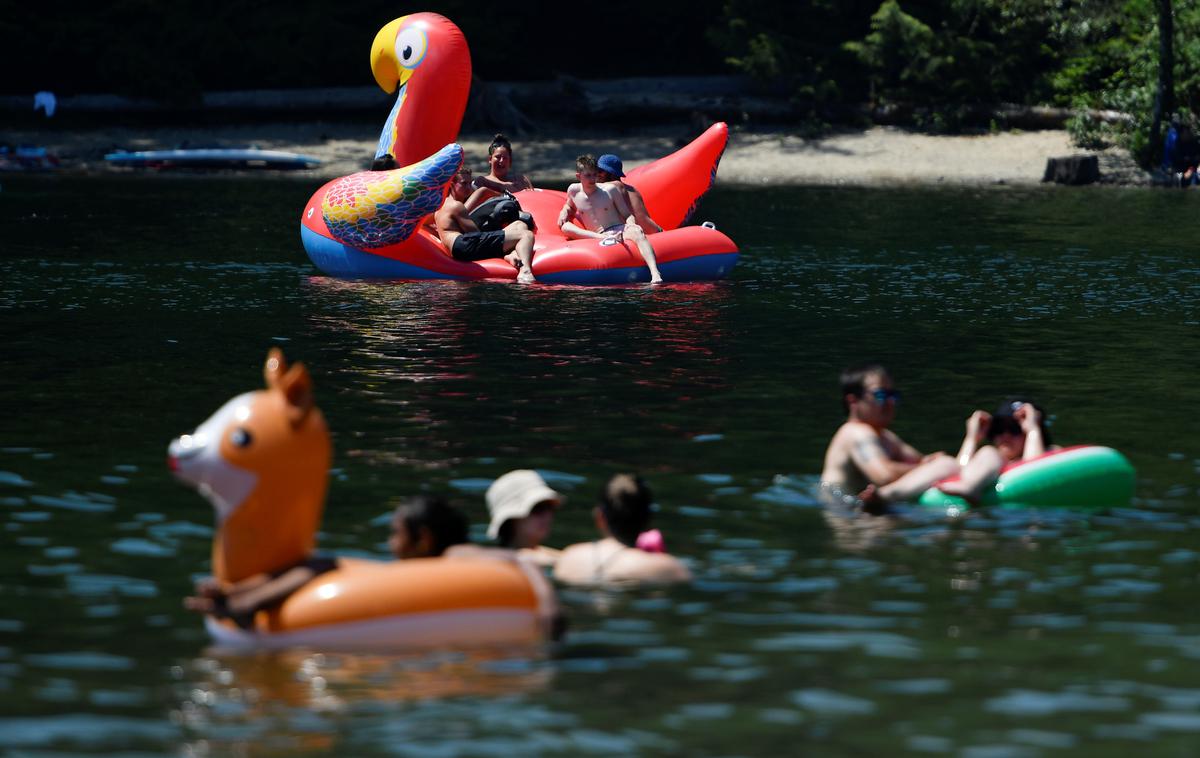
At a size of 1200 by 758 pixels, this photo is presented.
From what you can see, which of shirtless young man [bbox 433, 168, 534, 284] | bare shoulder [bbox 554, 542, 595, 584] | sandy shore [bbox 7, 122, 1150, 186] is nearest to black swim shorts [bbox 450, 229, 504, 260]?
shirtless young man [bbox 433, 168, 534, 284]

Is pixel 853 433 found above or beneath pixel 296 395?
beneath

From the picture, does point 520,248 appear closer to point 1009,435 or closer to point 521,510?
point 1009,435

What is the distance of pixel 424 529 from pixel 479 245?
12413 millimetres

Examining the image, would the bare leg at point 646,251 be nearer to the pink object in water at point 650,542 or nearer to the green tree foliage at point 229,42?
the pink object in water at point 650,542

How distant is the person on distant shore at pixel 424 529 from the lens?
23.6ft

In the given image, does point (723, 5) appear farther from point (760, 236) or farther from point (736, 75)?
point (760, 236)

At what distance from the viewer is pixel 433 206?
1911 cm

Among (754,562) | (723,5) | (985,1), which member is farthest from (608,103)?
(754,562)

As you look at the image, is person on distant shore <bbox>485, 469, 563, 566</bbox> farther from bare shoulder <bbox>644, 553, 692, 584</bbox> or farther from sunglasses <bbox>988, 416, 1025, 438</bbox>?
sunglasses <bbox>988, 416, 1025, 438</bbox>

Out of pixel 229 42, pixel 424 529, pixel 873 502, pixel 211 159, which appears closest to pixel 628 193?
pixel 873 502

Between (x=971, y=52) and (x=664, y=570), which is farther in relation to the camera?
(x=971, y=52)

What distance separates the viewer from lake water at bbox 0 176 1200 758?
6254 mm

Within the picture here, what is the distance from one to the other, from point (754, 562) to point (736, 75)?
121 feet

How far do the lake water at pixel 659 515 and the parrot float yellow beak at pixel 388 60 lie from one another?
2958 mm
